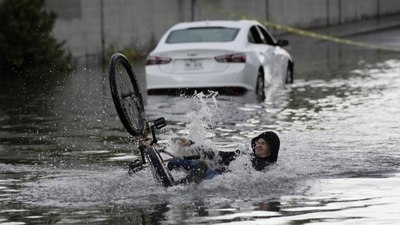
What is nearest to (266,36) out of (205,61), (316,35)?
(205,61)

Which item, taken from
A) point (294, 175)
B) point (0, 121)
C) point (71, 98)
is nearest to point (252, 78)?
point (71, 98)

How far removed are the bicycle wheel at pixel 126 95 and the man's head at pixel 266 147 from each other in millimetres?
1109

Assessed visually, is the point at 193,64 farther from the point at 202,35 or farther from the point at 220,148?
the point at 220,148

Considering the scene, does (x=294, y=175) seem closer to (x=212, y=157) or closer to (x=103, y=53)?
(x=212, y=157)

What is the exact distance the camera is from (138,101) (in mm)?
12016

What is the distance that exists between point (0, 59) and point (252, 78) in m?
6.83

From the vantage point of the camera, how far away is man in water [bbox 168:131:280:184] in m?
11.6

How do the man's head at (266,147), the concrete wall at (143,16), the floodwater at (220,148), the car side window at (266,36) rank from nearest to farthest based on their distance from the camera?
1. the floodwater at (220,148)
2. the man's head at (266,147)
3. the car side window at (266,36)
4. the concrete wall at (143,16)

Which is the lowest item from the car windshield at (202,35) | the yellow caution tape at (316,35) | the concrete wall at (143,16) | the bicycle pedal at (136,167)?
the yellow caution tape at (316,35)

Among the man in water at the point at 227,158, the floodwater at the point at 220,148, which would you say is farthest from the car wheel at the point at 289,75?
the man in water at the point at 227,158

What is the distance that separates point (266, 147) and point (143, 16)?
2254 cm

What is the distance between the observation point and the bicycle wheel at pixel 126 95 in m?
11.4

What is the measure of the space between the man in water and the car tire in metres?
10.4

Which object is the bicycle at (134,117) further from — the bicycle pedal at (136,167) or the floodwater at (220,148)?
the floodwater at (220,148)
